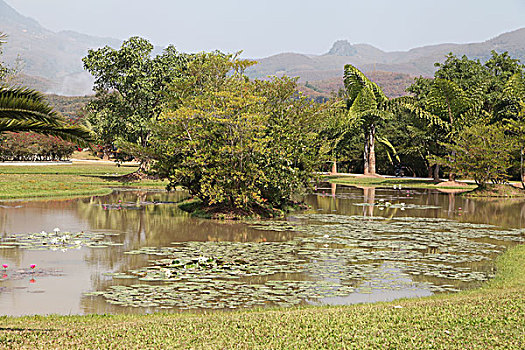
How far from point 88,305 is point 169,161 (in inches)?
575

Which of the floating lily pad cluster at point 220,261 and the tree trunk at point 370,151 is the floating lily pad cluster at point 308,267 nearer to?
the floating lily pad cluster at point 220,261

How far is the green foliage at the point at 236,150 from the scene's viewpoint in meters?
21.7

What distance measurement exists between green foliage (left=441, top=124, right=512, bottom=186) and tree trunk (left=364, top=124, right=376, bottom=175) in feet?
45.4

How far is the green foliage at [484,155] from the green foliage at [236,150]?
16.2 metres

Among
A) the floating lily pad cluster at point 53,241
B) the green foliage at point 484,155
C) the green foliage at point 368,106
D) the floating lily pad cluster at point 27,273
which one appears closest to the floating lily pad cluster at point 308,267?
the floating lily pad cluster at point 27,273

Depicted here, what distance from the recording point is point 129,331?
753 cm

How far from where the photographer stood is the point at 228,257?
1424 centimetres

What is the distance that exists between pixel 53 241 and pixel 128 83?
2845 centimetres

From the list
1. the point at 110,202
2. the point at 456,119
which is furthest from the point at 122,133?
the point at 456,119

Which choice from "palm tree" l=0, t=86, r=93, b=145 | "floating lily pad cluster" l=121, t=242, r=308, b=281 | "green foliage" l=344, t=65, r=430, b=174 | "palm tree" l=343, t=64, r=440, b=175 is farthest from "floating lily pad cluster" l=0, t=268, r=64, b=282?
"palm tree" l=343, t=64, r=440, b=175

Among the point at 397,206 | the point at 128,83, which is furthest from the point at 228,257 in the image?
the point at 128,83

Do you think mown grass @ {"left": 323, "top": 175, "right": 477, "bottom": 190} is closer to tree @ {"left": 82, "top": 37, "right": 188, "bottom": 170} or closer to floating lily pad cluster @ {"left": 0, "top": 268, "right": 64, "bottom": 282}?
tree @ {"left": 82, "top": 37, "right": 188, "bottom": 170}

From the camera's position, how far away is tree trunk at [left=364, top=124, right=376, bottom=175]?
51781mm

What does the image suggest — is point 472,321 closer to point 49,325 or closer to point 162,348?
point 162,348
